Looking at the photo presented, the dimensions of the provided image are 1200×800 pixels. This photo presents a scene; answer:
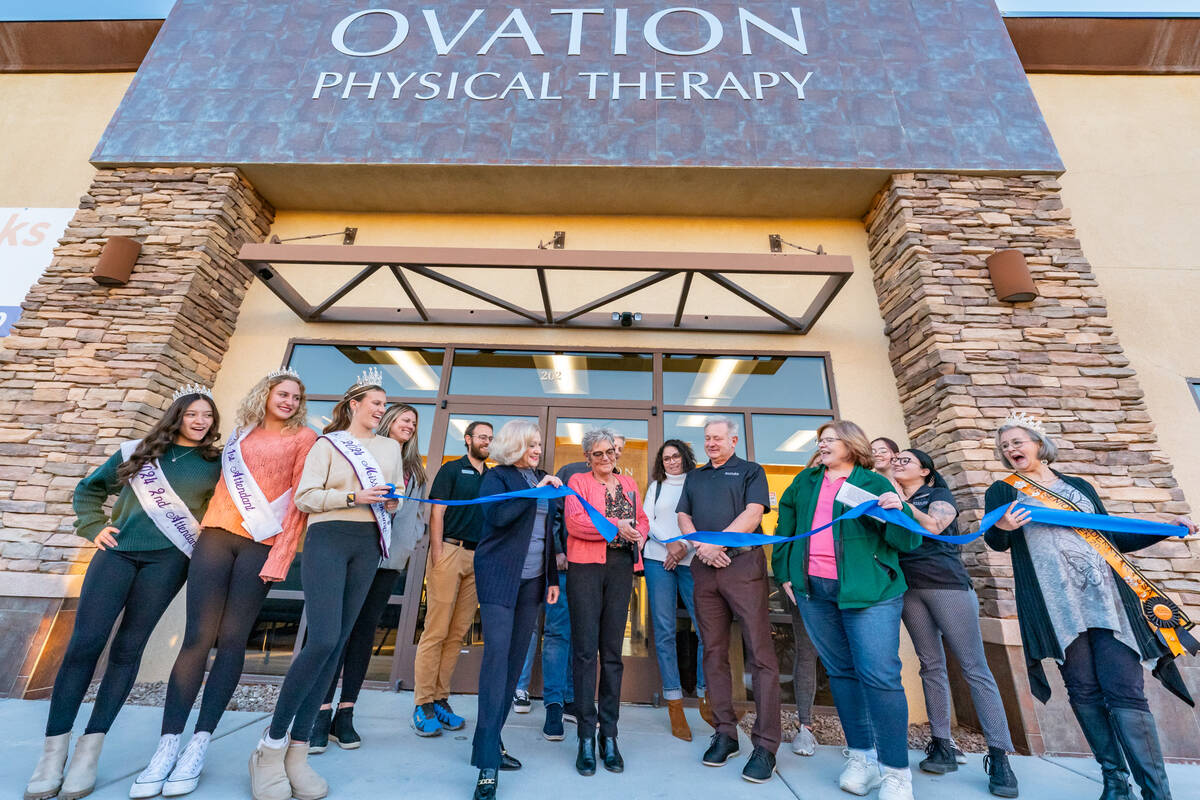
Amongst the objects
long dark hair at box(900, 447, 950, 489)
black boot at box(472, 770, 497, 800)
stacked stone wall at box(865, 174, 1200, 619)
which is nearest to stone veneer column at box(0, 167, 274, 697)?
black boot at box(472, 770, 497, 800)

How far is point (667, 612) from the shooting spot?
376 centimetres

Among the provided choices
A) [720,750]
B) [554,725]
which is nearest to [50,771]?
[554,725]

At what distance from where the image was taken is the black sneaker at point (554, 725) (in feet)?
10.6

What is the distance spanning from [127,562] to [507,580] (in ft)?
5.79

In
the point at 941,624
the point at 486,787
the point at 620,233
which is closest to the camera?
the point at 486,787

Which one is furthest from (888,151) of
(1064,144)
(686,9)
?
(686,9)

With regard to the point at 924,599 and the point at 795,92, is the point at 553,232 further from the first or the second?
the point at 924,599

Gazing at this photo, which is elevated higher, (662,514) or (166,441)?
(166,441)

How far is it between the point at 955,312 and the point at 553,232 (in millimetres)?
4275

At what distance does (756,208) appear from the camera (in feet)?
20.1

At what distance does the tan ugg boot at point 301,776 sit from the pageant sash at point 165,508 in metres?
1.05

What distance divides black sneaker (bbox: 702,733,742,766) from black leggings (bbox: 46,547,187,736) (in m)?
2.82

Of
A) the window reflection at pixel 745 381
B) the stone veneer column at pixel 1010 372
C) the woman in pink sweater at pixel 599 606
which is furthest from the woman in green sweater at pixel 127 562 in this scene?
the stone veneer column at pixel 1010 372

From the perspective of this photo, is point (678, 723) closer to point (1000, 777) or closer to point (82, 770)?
point (1000, 777)
